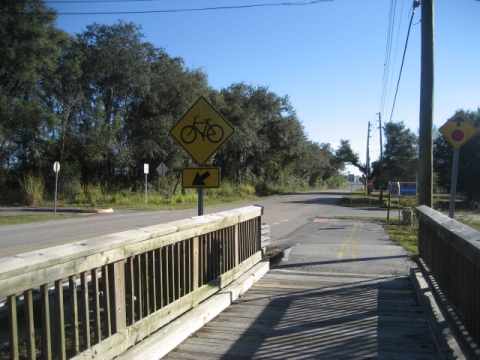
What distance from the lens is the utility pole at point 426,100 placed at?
30.4ft

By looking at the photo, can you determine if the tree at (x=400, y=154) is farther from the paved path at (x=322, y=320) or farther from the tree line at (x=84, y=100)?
the paved path at (x=322, y=320)

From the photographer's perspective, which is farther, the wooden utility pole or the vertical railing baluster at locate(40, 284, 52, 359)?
the wooden utility pole

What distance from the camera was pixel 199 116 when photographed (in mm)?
6660

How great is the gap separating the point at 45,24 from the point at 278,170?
46.4m

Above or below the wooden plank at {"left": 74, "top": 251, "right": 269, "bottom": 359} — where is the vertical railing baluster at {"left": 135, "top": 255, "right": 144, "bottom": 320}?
above

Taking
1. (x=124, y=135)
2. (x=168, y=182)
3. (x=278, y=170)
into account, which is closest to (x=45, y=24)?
(x=124, y=135)

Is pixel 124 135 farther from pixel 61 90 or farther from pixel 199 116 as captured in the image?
pixel 199 116

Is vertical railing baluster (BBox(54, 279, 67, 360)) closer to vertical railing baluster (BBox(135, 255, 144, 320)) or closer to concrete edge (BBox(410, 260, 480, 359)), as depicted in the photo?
vertical railing baluster (BBox(135, 255, 144, 320))

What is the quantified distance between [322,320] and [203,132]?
3.22 m

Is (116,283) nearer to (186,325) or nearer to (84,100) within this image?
(186,325)

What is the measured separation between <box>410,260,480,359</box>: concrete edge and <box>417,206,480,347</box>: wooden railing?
0.06 meters

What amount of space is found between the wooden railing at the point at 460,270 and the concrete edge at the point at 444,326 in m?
0.06

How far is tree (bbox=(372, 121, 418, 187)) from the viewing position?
210 feet

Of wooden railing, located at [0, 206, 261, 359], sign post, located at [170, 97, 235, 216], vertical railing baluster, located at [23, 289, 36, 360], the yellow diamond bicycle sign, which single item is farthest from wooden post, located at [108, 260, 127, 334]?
the yellow diamond bicycle sign
